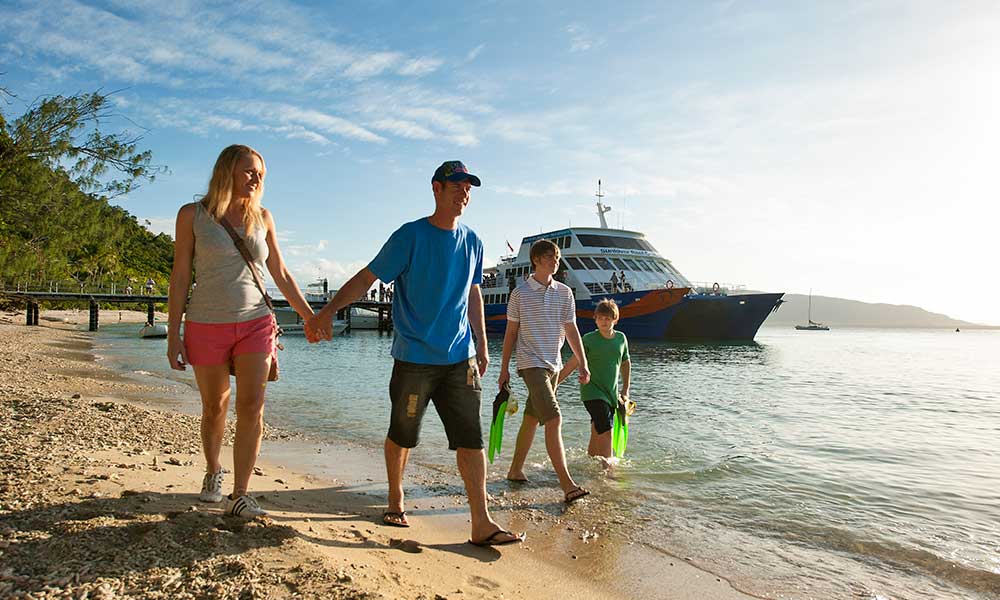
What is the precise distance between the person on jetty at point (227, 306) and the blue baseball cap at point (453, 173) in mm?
869

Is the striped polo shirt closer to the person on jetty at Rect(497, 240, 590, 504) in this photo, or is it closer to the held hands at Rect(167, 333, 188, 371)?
the person on jetty at Rect(497, 240, 590, 504)

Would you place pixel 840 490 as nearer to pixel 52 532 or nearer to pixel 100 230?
pixel 52 532

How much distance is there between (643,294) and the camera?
109ft

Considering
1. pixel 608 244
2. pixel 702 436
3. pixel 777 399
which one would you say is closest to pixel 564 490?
pixel 702 436

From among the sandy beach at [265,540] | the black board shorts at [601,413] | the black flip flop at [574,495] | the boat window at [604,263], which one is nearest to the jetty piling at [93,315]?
the boat window at [604,263]

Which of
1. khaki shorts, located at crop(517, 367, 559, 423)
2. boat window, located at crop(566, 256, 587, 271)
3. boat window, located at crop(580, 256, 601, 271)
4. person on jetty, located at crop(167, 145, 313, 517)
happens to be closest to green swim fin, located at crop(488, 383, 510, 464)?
khaki shorts, located at crop(517, 367, 559, 423)

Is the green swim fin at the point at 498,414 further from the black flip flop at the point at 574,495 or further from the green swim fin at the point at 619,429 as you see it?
the green swim fin at the point at 619,429

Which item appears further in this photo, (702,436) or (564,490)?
(702,436)

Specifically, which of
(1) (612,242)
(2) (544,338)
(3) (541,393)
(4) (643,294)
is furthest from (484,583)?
(1) (612,242)

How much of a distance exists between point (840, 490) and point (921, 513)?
67cm

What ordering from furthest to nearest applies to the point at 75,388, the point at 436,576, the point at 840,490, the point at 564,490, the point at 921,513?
the point at 75,388 → the point at 840,490 → the point at 921,513 → the point at 564,490 → the point at 436,576

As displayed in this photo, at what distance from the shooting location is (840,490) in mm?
5457

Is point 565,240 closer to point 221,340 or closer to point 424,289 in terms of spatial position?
point 424,289

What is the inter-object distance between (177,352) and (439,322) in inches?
48.8
